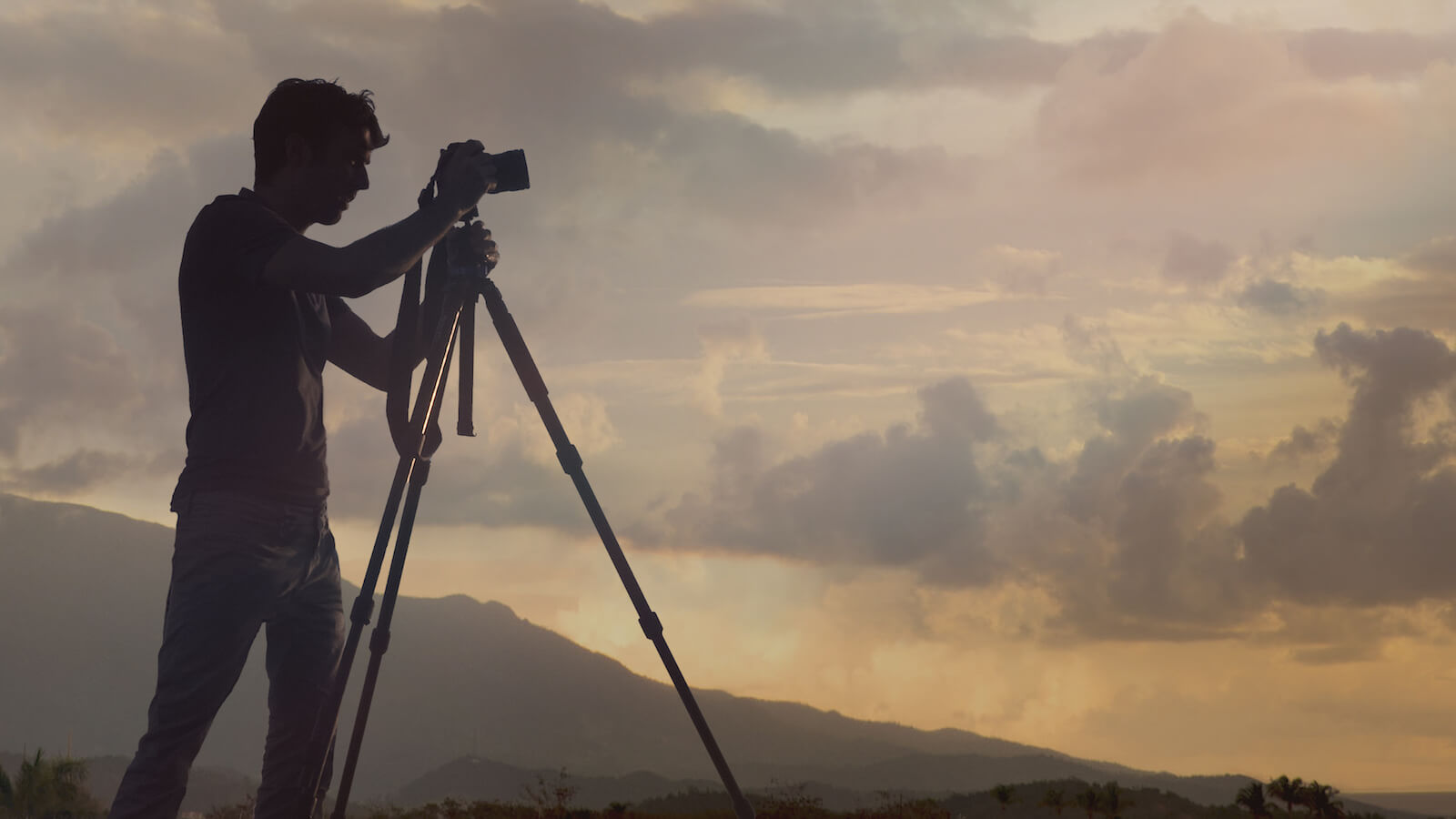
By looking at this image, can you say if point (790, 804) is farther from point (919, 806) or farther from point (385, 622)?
point (385, 622)

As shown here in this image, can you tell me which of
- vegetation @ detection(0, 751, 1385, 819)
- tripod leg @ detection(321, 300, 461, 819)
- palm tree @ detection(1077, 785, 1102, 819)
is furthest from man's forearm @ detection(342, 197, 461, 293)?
palm tree @ detection(1077, 785, 1102, 819)

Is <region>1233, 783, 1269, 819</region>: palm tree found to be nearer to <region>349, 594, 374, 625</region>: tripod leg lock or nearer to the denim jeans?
<region>349, 594, 374, 625</region>: tripod leg lock

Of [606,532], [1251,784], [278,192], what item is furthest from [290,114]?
[1251,784]

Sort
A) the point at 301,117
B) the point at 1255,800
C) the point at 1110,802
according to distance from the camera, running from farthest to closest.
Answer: the point at 1255,800
the point at 1110,802
the point at 301,117

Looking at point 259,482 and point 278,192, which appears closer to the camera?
point 259,482

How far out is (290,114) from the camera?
436cm

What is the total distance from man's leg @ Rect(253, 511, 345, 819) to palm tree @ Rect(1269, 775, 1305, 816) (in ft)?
179

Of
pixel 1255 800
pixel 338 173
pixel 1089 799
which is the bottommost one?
pixel 1255 800

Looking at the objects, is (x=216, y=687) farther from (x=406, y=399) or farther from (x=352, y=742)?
(x=406, y=399)

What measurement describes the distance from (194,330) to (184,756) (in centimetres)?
159

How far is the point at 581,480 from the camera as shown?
4730mm

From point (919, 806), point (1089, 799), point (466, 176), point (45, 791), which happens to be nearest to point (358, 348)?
point (466, 176)

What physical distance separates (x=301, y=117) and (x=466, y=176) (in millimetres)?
701

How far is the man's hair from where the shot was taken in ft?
14.3
